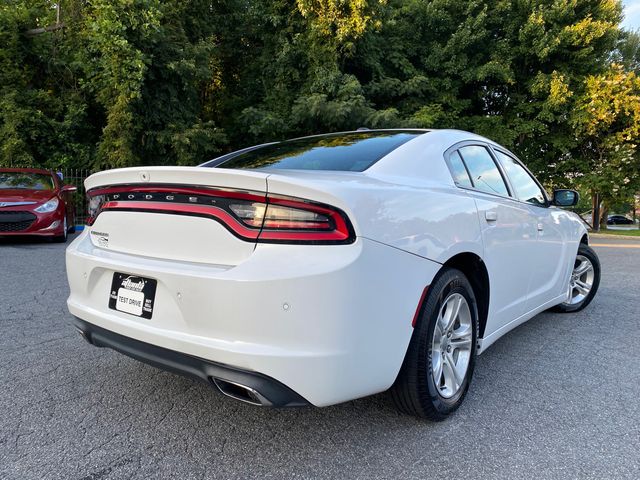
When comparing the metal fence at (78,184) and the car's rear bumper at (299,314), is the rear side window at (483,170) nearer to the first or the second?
the car's rear bumper at (299,314)

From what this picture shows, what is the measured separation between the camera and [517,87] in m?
20.4

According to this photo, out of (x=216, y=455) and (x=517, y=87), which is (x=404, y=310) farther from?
(x=517, y=87)

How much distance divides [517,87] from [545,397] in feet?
67.2

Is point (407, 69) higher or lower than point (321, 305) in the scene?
higher

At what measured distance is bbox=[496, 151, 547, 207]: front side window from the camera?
3.46 metres

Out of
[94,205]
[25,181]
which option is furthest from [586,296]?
[25,181]

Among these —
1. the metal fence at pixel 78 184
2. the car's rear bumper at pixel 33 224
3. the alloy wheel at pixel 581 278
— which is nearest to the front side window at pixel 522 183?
the alloy wheel at pixel 581 278

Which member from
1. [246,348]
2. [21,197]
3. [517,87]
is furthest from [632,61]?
[246,348]

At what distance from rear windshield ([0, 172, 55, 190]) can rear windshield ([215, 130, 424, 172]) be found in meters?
7.53

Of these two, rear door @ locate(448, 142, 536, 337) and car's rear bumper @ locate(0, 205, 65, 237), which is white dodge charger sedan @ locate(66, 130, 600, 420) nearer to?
rear door @ locate(448, 142, 536, 337)

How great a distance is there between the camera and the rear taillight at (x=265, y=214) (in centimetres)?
187

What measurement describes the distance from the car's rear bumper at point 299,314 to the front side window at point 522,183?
1.80 m

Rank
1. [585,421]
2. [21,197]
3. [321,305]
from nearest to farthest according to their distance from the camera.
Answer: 1. [321,305]
2. [585,421]
3. [21,197]

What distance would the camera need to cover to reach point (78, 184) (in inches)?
558
